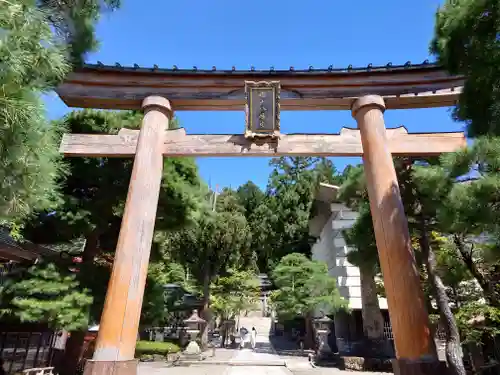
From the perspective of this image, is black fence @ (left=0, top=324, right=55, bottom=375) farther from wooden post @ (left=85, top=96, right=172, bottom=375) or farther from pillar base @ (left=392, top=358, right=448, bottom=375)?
pillar base @ (left=392, top=358, right=448, bottom=375)

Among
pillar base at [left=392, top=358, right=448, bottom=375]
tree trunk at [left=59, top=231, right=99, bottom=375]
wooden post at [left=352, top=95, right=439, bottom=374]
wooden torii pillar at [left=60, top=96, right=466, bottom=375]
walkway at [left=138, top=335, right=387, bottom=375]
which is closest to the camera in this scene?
pillar base at [left=392, top=358, right=448, bottom=375]

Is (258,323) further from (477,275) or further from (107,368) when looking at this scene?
(107,368)

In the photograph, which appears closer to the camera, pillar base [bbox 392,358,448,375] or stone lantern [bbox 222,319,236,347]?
pillar base [bbox 392,358,448,375]

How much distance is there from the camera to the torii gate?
532 centimetres

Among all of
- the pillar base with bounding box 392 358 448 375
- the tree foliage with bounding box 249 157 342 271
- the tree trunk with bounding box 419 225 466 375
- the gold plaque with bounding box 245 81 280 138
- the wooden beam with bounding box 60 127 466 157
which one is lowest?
the pillar base with bounding box 392 358 448 375

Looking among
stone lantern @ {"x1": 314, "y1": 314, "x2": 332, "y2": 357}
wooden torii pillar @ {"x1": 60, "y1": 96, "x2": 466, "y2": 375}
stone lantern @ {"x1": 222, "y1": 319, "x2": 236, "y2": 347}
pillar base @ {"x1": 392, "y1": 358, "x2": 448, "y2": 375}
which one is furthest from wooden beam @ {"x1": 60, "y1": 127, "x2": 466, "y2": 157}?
stone lantern @ {"x1": 222, "y1": 319, "x2": 236, "y2": 347}

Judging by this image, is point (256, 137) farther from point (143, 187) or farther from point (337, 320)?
point (337, 320)

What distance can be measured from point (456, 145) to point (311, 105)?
314 cm

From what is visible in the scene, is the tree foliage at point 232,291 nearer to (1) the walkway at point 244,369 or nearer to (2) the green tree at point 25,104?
(1) the walkway at point 244,369

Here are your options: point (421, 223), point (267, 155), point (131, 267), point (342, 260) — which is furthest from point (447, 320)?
point (342, 260)

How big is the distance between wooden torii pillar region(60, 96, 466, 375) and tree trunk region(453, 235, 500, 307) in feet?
7.34

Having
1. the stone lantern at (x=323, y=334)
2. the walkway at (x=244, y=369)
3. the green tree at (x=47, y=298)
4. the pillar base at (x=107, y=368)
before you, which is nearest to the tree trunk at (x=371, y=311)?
Result: the stone lantern at (x=323, y=334)

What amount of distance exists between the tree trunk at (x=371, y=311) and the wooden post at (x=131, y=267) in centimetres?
1233

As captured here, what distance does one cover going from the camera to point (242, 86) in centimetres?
776
